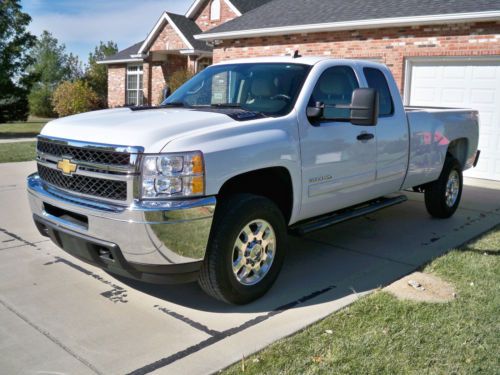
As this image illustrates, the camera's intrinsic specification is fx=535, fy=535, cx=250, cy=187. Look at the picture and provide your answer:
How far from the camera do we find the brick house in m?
11.2

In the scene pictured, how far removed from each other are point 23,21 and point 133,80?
610 centimetres

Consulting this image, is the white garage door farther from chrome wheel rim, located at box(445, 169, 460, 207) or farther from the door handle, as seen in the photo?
the door handle

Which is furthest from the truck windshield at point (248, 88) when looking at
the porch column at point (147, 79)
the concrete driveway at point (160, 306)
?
the porch column at point (147, 79)

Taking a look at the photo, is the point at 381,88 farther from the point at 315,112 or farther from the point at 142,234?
the point at 142,234

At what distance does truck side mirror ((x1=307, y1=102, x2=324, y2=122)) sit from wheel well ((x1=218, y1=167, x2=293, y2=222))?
2.01 feet

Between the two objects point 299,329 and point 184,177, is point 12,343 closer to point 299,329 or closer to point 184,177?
point 184,177

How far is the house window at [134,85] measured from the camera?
2745 cm

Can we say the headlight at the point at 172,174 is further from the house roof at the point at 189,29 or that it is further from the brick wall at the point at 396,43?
the house roof at the point at 189,29

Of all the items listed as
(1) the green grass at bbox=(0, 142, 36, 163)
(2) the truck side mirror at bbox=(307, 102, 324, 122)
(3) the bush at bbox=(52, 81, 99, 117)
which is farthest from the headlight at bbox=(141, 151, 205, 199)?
(3) the bush at bbox=(52, 81, 99, 117)

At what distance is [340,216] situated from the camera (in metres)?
5.50

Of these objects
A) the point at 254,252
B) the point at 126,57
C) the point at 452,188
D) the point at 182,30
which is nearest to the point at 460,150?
the point at 452,188

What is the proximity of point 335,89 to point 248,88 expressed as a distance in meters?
0.90

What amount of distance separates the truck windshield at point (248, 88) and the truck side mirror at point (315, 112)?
18 centimetres

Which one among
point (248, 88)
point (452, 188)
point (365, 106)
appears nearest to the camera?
point (365, 106)
